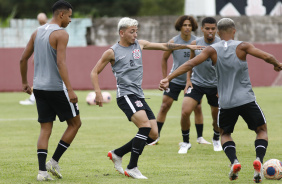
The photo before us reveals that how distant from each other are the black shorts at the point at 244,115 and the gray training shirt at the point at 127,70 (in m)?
1.16

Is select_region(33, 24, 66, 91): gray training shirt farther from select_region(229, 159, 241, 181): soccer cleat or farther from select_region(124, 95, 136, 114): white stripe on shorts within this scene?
select_region(229, 159, 241, 181): soccer cleat

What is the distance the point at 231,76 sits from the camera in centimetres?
715

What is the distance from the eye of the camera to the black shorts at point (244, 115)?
7176 millimetres

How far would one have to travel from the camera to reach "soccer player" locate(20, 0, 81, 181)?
7.07 meters

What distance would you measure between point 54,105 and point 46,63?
0.54 meters

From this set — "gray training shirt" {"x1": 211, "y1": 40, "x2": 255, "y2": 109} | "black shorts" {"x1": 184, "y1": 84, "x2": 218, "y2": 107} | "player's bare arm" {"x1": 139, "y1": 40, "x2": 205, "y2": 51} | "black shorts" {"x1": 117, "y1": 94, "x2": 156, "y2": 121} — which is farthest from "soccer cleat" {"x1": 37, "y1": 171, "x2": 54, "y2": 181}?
"black shorts" {"x1": 184, "y1": 84, "x2": 218, "y2": 107}

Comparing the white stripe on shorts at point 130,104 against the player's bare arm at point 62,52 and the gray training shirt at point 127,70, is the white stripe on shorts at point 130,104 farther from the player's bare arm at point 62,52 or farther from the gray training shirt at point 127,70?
the player's bare arm at point 62,52

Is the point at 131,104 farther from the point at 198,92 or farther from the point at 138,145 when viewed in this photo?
the point at 198,92

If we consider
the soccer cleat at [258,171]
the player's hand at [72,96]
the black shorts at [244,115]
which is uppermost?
the player's hand at [72,96]

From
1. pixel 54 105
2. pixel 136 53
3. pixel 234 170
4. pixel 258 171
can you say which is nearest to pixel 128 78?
pixel 136 53

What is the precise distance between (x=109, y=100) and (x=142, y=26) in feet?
31.3

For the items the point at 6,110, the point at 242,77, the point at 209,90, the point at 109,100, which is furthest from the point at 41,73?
the point at 109,100

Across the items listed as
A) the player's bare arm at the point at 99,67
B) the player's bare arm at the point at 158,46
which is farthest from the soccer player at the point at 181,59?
the player's bare arm at the point at 99,67

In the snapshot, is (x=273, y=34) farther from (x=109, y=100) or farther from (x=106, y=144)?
(x=106, y=144)
